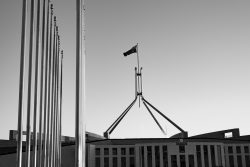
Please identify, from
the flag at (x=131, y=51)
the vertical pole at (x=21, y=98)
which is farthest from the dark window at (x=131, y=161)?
the vertical pole at (x=21, y=98)

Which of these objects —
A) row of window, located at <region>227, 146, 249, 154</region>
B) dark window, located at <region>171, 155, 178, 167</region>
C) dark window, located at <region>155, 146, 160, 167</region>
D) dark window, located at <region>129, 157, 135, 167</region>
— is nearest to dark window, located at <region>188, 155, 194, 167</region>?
dark window, located at <region>171, 155, 178, 167</region>

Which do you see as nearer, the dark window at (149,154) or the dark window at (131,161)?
the dark window at (149,154)

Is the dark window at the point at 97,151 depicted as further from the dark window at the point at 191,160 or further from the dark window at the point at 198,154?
the dark window at the point at 198,154

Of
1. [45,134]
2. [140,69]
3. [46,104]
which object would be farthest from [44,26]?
[140,69]

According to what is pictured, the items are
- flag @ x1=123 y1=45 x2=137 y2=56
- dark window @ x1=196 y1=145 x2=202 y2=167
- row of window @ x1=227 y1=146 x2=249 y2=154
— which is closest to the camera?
dark window @ x1=196 y1=145 x2=202 y2=167

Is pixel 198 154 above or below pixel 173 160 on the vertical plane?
above

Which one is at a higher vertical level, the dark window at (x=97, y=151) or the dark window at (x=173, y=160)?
the dark window at (x=97, y=151)

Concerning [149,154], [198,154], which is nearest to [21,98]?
[149,154]

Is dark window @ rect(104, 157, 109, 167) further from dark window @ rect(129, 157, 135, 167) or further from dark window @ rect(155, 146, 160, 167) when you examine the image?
dark window @ rect(155, 146, 160, 167)

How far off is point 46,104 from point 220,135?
33.8m

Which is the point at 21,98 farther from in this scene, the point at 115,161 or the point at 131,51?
the point at 131,51

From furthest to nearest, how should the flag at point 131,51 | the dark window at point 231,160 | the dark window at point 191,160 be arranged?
1. the flag at point 131,51
2. the dark window at point 231,160
3. the dark window at point 191,160

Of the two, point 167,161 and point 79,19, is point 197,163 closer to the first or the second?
point 167,161

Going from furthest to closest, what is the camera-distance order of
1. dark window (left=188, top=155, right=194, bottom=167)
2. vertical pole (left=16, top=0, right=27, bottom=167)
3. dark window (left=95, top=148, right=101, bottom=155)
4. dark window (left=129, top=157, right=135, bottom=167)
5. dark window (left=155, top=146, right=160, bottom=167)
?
dark window (left=95, top=148, right=101, bottom=155), dark window (left=129, top=157, right=135, bottom=167), dark window (left=188, top=155, right=194, bottom=167), dark window (left=155, top=146, right=160, bottom=167), vertical pole (left=16, top=0, right=27, bottom=167)
